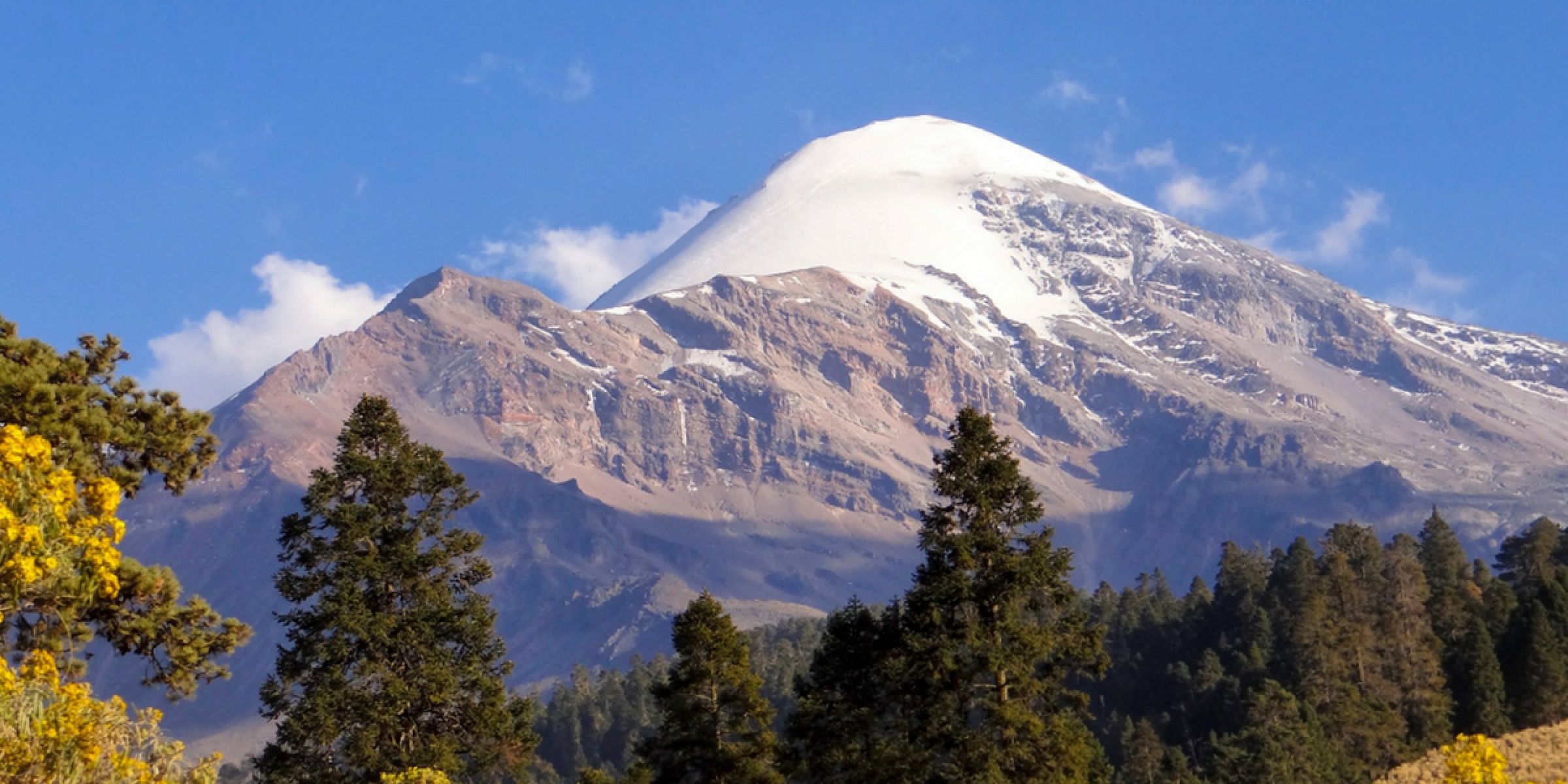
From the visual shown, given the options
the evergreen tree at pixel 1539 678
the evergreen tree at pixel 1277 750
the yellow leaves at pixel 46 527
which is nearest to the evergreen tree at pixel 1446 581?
the evergreen tree at pixel 1539 678

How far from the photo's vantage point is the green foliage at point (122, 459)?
22438 mm

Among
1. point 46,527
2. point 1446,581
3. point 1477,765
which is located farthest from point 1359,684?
point 46,527

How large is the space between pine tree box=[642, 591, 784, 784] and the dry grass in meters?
13.6

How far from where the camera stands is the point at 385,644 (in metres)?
30.0

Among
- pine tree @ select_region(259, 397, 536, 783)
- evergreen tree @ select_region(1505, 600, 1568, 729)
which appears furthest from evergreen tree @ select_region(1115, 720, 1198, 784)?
pine tree @ select_region(259, 397, 536, 783)

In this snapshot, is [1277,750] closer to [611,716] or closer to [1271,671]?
[1271,671]

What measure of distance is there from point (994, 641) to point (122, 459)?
15.5 m

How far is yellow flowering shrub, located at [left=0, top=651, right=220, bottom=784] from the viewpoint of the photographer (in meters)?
15.8

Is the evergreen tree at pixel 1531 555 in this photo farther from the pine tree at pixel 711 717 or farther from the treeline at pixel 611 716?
the pine tree at pixel 711 717

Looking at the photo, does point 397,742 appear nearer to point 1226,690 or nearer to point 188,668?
point 188,668

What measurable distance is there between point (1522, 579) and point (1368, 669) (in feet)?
125

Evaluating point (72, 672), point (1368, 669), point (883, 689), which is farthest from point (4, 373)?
point (1368, 669)

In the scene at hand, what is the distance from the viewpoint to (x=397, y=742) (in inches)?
1174

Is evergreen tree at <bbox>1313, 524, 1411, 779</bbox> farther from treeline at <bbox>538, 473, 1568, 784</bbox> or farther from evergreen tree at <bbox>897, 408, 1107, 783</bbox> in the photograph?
evergreen tree at <bbox>897, 408, 1107, 783</bbox>
